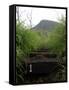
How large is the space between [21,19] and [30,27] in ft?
0.34

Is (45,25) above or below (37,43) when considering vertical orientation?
above

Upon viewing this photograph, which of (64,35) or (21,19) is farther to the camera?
(64,35)

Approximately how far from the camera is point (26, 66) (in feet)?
8.77

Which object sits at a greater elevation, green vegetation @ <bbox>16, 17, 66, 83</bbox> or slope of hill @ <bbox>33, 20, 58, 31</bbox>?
slope of hill @ <bbox>33, 20, 58, 31</bbox>

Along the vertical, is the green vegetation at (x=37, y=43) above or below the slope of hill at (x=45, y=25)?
below

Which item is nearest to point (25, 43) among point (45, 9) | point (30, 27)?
point (30, 27)

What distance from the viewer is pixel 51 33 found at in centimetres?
277

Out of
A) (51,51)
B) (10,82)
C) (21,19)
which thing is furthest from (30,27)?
(10,82)

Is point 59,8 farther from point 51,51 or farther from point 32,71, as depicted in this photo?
point 32,71
